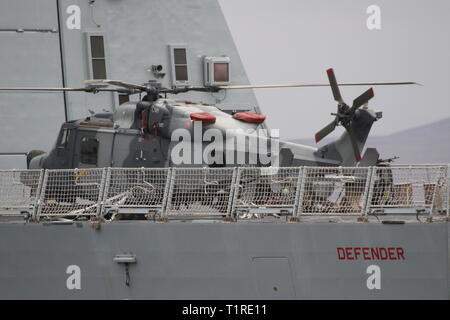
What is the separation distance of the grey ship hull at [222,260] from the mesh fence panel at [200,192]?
0.58m

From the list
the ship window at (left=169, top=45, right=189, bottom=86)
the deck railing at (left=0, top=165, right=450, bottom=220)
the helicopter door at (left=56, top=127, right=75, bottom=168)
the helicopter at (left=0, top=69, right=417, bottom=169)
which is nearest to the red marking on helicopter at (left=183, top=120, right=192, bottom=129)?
the helicopter at (left=0, top=69, right=417, bottom=169)

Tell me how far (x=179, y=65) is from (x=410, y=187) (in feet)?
32.7

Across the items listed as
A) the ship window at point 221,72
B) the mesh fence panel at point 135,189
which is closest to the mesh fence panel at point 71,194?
the mesh fence panel at point 135,189

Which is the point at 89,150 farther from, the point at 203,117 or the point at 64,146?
the point at 203,117

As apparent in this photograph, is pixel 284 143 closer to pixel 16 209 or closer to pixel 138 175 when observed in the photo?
pixel 138 175

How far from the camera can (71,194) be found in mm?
17109

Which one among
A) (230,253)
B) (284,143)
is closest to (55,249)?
(230,253)

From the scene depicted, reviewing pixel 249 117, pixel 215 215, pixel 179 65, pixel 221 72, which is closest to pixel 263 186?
pixel 215 215

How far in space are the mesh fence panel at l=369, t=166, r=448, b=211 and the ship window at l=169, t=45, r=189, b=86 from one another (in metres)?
9.61

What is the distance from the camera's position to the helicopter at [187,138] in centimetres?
1778

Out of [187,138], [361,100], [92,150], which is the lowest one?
[92,150]

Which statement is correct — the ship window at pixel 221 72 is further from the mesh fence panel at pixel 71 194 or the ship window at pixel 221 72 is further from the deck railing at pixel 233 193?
the mesh fence panel at pixel 71 194

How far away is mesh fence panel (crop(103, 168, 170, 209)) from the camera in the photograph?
16.3 m
